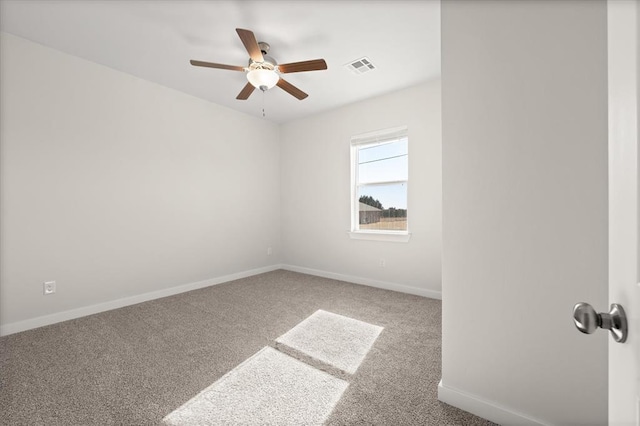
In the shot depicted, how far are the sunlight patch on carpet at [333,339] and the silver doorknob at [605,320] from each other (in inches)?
61.3

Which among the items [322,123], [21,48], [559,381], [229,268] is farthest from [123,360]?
[322,123]

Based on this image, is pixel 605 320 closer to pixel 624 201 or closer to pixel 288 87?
pixel 624 201

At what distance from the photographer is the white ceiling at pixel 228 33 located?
2.09 metres

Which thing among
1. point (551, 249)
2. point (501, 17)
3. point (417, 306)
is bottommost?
point (417, 306)

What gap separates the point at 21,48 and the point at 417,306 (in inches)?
184

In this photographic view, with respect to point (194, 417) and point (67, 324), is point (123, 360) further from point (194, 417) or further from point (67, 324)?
point (67, 324)

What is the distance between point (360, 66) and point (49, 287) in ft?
12.8

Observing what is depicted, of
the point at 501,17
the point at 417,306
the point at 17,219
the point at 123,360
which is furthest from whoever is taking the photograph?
the point at 417,306

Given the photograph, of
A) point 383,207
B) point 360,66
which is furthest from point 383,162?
point 360,66

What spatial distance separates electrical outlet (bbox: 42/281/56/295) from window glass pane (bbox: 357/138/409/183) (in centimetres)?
376

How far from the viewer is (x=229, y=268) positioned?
4.19m

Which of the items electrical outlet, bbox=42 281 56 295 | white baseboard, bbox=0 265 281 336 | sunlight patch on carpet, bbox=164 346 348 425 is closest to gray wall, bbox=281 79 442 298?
white baseboard, bbox=0 265 281 336

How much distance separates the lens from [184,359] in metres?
1.95

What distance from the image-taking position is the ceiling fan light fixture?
2.46 metres
